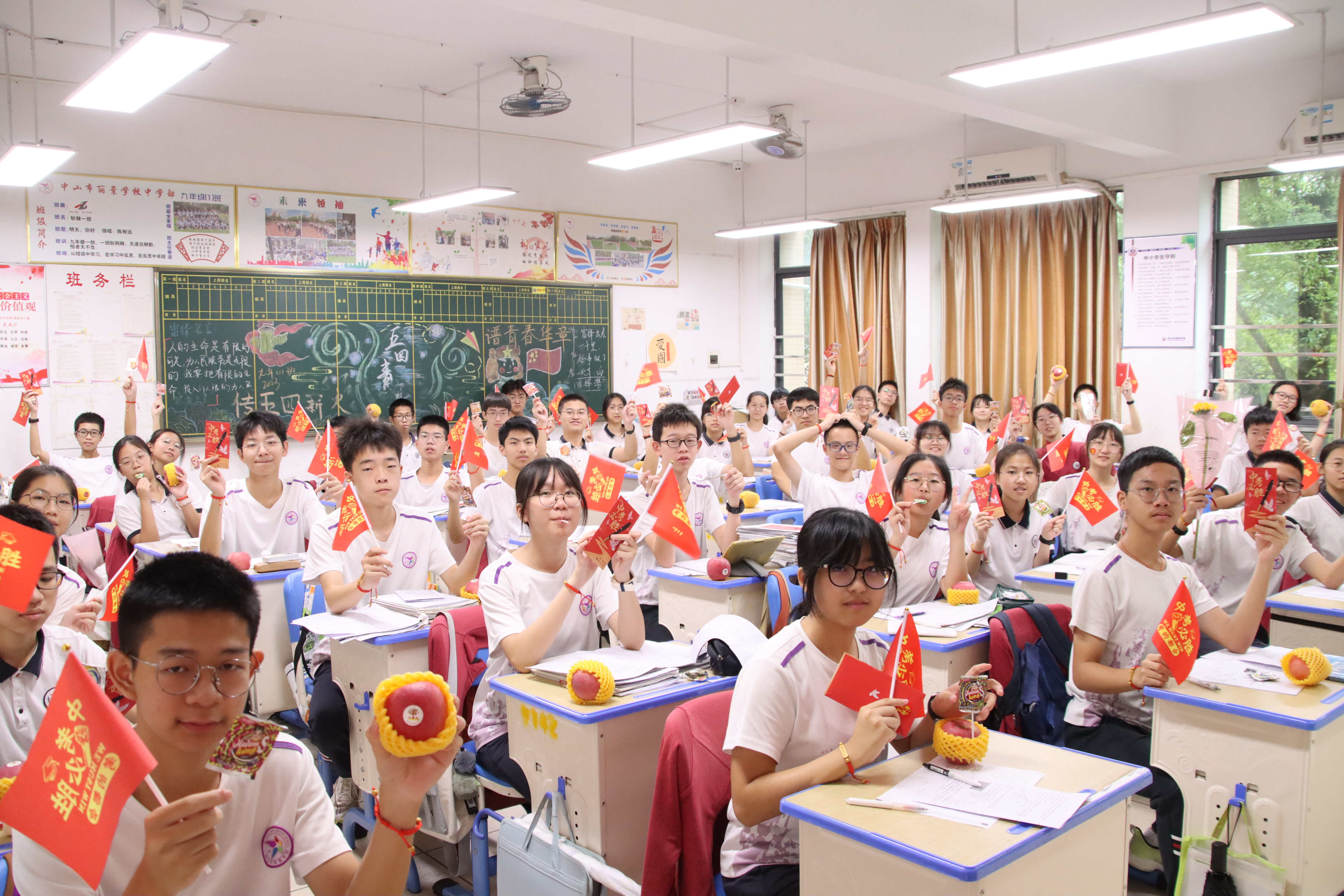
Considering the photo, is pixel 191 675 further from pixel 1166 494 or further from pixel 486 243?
pixel 486 243

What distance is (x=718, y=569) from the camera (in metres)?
3.24

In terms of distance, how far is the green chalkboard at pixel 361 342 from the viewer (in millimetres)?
6480

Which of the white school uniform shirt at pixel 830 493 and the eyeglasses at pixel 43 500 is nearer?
the eyeglasses at pixel 43 500

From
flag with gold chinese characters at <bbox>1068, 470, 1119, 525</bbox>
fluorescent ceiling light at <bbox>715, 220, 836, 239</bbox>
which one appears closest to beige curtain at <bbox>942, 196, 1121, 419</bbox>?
fluorescent ceiling light at <bbox>715, 220, 836, 239</bbox>

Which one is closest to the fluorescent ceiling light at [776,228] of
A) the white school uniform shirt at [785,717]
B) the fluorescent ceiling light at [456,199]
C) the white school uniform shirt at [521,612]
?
the fluorescent ceiling light at [456,199]

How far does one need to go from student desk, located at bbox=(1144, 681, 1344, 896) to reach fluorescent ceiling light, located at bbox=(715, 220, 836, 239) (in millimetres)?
5807

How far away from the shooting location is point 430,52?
5.61m

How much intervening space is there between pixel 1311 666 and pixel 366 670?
2.46 meters

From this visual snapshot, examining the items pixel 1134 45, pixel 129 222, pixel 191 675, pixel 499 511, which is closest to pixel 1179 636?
pixel 191 675

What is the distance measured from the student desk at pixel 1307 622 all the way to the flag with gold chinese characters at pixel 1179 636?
1.10m

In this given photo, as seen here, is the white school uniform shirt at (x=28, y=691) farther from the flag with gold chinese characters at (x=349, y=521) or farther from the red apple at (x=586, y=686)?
the red apple at (x=586, y=686)

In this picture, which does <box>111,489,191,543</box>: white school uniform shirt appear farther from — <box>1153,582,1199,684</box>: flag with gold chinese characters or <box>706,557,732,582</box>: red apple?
<box>1153,582,1199,684</box>: flag with gold chinese characters

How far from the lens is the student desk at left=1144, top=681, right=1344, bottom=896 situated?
209 centimetres

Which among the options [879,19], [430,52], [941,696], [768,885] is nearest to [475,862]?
[768,885]
